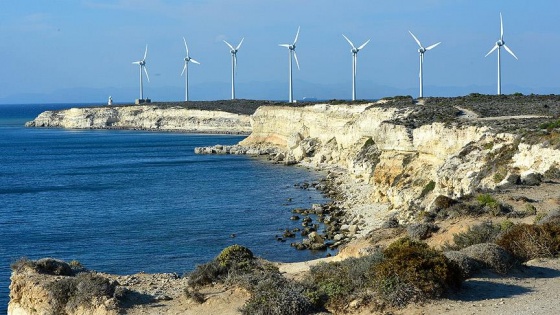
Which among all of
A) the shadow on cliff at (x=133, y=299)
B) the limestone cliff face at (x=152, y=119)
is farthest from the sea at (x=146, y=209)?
the limestone cliff face at (x=152, y=119)

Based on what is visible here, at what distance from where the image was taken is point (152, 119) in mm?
175000

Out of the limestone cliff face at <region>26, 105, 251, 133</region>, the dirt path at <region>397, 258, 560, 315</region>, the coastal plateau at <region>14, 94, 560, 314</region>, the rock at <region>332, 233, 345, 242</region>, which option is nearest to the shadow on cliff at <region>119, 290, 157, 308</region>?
the coastal plateau at <region>14, 94, 560, 314</region>

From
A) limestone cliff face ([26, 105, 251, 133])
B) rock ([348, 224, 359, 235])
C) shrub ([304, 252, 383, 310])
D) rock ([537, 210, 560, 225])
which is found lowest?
rock ([348, 224, 359, 235])

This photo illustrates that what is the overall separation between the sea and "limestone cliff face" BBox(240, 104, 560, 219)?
16.1 feet

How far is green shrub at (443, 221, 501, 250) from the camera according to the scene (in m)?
20.4

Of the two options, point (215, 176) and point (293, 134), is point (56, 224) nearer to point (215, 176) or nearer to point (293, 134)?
point (215, 176)

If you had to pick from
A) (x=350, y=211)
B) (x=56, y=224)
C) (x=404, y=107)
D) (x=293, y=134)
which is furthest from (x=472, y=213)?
(x=293, y=134)

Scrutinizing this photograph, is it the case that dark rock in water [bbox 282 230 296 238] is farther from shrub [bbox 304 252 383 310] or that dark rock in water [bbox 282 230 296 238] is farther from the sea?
shrub [bbox 304 252 383 310]

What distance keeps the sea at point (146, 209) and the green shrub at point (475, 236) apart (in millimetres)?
14787

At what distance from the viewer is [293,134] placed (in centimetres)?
9400

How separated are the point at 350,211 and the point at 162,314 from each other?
103 ft

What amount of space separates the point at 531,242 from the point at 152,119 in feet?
526

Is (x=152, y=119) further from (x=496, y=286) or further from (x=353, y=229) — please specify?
(x=496, y=286)

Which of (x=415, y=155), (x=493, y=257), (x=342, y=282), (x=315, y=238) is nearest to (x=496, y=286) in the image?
(x=493, y=257)
